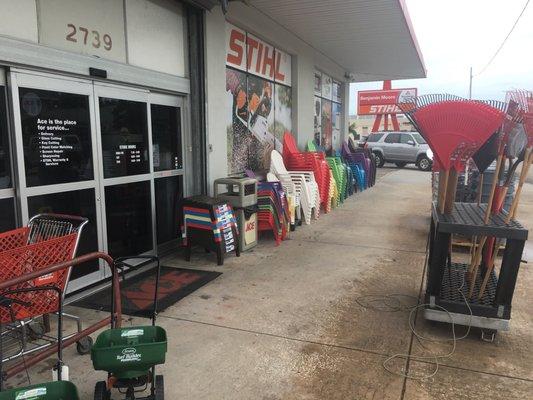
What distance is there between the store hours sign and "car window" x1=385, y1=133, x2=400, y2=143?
18.1 m

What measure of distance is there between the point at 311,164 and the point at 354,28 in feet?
9.17

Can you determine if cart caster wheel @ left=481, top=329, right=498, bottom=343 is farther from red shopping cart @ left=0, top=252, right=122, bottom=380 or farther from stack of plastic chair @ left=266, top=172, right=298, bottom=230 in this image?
stack of plastic chair @ left=266, top=172, right=298, bottom=230

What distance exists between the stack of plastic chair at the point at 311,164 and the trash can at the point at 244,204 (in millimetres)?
2731

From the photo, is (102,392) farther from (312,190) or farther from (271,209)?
(312,190)

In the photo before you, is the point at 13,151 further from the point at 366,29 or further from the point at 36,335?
the point at 366,29

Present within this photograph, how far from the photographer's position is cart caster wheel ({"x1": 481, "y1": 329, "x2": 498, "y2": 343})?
3516 millimetres

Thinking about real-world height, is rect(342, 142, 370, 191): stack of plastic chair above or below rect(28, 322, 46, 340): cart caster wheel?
above

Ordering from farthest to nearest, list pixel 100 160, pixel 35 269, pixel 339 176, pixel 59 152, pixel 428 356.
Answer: pixel 339 176, pixel 100 160, pixel 59 152, pixel 428 356, pixel 35 269

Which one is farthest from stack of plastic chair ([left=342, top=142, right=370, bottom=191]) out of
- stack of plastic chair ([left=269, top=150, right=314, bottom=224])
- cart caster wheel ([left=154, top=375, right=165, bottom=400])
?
cart caster wheel ([left=154, top=375, right=165, bottom=400])

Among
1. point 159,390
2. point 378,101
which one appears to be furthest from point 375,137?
point 159,390

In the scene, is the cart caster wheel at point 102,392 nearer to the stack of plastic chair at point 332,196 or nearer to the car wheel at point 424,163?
the stack of plastic chair at point 332,196

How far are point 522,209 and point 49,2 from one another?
32.0 feet

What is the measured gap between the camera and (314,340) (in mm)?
3504

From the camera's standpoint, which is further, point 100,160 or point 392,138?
point 392,138
